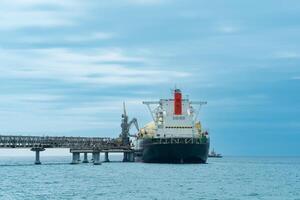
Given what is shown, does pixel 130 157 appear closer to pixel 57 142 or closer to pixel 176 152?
pixel 57 142

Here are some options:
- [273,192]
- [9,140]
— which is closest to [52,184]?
[273,192]

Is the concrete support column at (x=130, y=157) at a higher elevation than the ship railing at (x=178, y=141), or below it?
below

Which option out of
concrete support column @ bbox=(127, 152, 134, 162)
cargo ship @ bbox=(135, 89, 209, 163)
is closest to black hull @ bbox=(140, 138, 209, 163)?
cargo ship @ bbox=(135, 89, 209, 163)

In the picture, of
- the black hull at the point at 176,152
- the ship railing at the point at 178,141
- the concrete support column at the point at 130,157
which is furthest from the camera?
the concrete support column at the point at 130,157

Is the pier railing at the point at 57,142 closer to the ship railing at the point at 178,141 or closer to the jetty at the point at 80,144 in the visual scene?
the jetty at the point at 80,144

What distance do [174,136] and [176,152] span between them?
5.04m

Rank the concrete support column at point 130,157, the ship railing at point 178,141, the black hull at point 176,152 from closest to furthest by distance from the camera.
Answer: the black hull at point 176,152 < the ship railing at point 178,141 < the concrete support column at point 130,157

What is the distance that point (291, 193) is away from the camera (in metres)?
80.1

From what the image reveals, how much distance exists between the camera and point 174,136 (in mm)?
153375

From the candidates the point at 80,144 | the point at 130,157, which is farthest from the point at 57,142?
the point at 130,157

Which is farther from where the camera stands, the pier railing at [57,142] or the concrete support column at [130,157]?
the concrete support column at [130,157]

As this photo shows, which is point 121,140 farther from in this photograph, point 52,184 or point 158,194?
point 158,194

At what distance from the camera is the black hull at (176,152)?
149 metres

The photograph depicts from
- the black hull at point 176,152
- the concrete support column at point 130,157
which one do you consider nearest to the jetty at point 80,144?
the concrete support column at point 130,157
